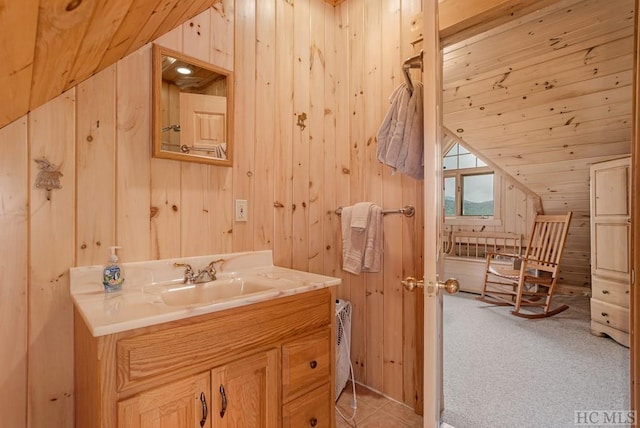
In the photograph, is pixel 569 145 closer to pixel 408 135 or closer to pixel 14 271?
pixel 408 135

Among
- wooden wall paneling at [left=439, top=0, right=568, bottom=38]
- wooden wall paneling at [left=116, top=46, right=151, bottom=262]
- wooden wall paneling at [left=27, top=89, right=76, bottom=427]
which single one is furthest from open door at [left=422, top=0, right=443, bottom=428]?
wooden wall paneling at [left=27, top=89, right=76, bottom=427]

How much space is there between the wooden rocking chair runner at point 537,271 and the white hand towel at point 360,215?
2225mm

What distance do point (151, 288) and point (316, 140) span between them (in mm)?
1324

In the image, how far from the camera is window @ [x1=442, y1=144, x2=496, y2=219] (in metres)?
4.06

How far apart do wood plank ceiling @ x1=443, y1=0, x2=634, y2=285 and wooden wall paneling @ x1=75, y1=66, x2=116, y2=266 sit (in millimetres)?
1667

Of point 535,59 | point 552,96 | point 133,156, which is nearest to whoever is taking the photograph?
point 133,156

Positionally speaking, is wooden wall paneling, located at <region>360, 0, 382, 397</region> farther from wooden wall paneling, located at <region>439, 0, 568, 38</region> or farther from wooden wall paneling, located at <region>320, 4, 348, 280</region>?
wooden wall paneling, located at <region>439, 0, 568, 38</region>

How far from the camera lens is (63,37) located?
2.02 ft

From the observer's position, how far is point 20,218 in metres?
1.08

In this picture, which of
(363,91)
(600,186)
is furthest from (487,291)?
(363,91)

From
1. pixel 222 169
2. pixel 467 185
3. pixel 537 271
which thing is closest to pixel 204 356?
pixel 222 169

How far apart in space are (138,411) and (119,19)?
1043 millimetres

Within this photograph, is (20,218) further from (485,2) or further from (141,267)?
(485,2)

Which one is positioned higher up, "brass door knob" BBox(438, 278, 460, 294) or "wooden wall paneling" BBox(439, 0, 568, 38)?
"wooden wall paneling" BBox(439, 0, 568, 38)
